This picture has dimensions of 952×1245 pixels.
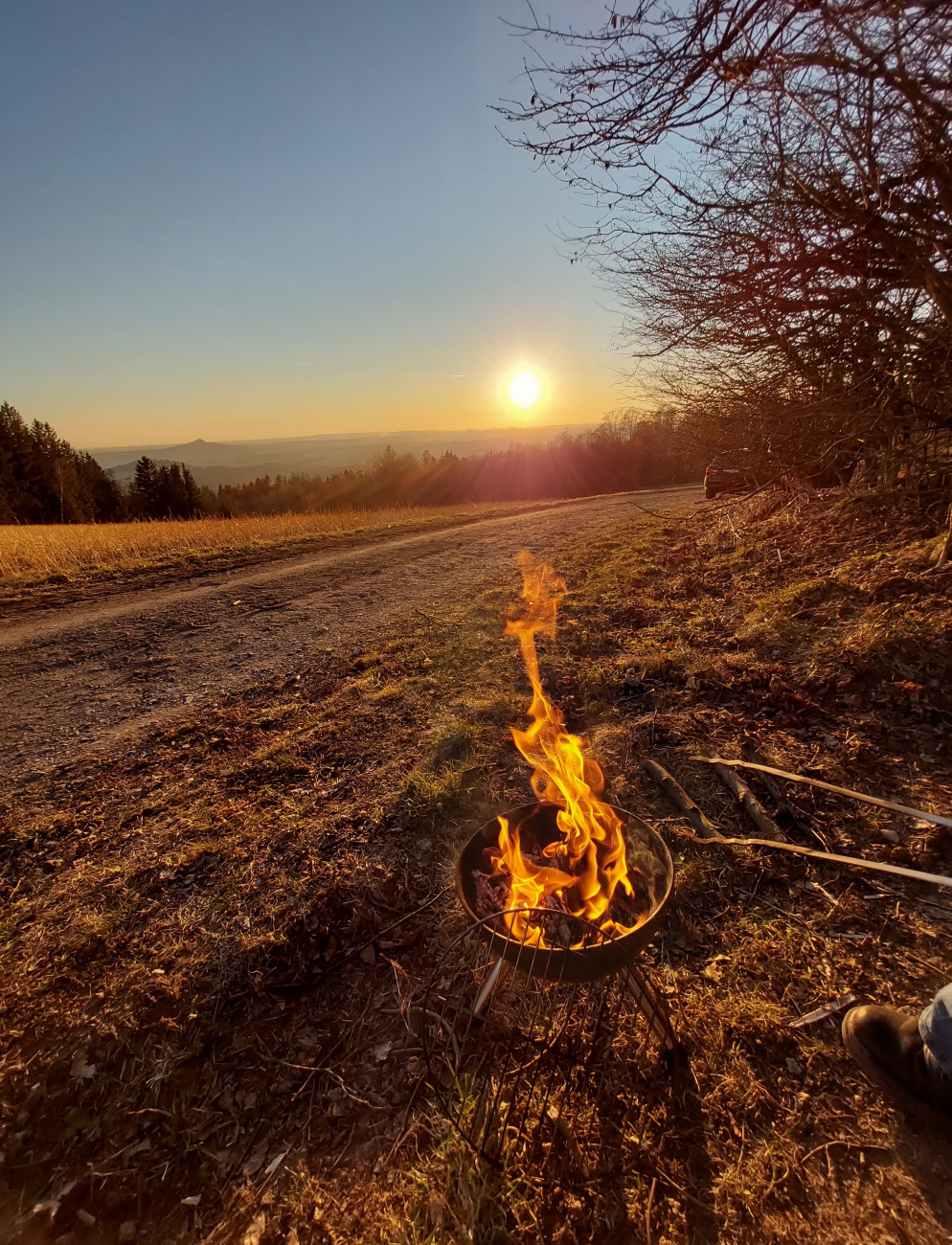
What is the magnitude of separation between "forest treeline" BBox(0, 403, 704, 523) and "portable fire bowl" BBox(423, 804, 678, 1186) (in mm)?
29178

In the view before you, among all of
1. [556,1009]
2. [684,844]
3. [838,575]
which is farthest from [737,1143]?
[838,575]

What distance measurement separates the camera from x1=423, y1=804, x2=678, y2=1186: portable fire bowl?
1.79 meters

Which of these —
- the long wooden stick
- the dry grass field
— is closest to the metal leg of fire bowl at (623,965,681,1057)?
the long wooden stick

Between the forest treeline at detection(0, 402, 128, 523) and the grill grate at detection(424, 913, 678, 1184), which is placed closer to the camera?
the grill grate at detection(424, 913, 678, 1184)

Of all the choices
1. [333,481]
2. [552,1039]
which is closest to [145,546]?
[552,1039]

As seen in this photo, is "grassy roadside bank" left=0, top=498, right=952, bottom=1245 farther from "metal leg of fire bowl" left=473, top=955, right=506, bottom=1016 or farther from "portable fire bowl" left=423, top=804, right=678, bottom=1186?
"metal leg of fire bowl" left=473, top=955, right=506, bottom=1016

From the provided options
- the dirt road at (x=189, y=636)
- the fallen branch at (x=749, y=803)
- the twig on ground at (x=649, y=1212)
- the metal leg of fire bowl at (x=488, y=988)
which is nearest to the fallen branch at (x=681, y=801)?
the fallen branch at (x=749, y=803)

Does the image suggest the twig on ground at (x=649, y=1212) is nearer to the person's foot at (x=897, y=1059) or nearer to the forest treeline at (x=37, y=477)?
the person's foot at (x=897, y=1059)

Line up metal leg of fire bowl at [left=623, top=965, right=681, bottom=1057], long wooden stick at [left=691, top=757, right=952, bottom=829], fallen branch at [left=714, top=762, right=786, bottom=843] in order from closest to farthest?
metal leg of fire bowl at [left=623, top=965, right=681, bottom=1057] → long wooden stick at [left=691, top=757, right=952, bottom=829] → fallen branch at [left=714, top=762, right=786, bottom=843]

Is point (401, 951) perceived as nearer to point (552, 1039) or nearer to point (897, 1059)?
point (552, 1039)

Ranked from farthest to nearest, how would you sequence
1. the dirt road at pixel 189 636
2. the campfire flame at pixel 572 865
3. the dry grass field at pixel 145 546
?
1. the dry grass field at pixel 145 546
2. the dirt road at pixel 189 636
3. the campfire flame at pixel 572 865

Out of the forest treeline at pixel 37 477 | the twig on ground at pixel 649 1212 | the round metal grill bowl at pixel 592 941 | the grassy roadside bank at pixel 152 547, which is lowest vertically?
the twig on ground at pixel 649 1212

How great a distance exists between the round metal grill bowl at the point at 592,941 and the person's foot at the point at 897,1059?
80cm

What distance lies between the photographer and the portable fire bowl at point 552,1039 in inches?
70.6
